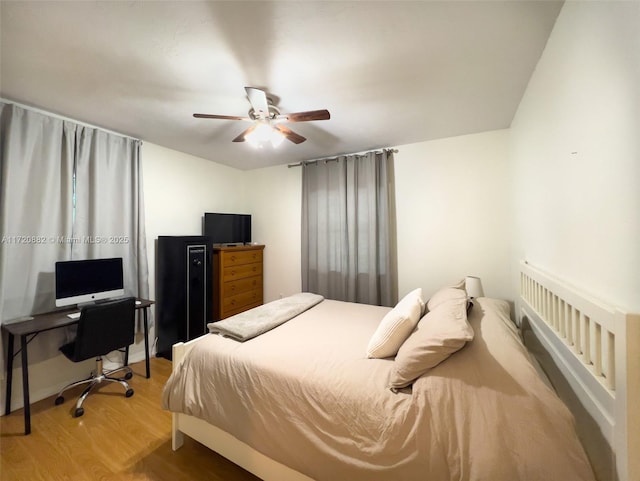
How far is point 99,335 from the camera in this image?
2023mm

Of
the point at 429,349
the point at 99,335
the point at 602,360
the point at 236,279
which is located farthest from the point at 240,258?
the point at 602,360

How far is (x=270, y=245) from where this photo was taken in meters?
3.99

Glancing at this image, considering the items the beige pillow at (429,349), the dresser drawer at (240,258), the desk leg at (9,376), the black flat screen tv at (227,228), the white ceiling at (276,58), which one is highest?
the white ceiling at (276,58)

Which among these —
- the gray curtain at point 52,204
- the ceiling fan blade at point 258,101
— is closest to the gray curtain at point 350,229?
the ceiling fan blade at point 258,101

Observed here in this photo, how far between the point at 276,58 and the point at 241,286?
289 cm

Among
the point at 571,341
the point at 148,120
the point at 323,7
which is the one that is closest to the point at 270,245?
the point at 148,120

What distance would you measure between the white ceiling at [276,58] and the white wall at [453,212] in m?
0.43

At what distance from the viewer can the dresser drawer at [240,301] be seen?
335 centimetres

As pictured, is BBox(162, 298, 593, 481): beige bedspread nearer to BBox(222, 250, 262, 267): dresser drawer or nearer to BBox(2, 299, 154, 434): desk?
BBox(2, 299, 154, 434): desk

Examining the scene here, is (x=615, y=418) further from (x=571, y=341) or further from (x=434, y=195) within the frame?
(x=434, y=195)

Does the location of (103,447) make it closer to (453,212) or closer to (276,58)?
(276,58)

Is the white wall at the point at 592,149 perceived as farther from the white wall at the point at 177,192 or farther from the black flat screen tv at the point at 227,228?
the white wall at the point at 177,192

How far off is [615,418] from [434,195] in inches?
95.8

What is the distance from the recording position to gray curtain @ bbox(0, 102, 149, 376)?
1.98 meters
